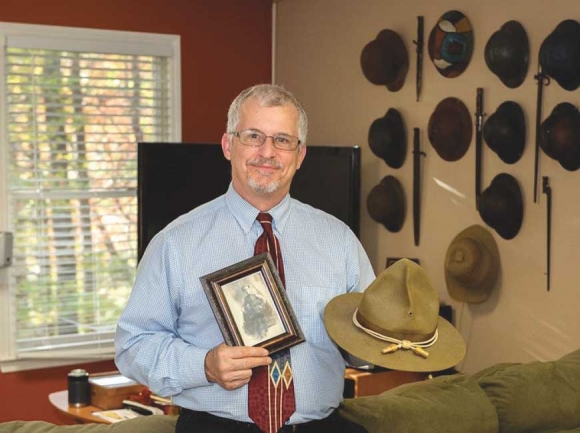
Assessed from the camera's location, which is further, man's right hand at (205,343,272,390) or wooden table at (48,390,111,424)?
wooden table at (48,390,111,424)

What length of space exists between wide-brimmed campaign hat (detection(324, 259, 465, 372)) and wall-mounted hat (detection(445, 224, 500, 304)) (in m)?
1.90

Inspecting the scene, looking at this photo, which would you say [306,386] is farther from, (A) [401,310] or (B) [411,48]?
(B) [411,48]

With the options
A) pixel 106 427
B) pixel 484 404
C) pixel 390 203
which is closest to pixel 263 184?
pixel 106 427

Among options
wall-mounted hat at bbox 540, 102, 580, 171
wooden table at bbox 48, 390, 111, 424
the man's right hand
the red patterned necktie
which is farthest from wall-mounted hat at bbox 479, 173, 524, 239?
the man's right hand

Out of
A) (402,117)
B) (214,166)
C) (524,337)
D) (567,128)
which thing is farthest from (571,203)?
(214,166)

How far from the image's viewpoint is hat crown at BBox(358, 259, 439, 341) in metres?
2.00

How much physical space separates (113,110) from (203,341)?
3010 mm

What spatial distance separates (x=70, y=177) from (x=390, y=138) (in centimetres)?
160

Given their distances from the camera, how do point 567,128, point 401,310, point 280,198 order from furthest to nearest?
point 567,128
point 280,198
point 401,310

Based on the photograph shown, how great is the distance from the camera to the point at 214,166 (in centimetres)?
444

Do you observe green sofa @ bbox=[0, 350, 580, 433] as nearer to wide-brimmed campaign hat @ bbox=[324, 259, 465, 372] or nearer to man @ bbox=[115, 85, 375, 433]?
man @ bbox=[115, 85, 375, 433]

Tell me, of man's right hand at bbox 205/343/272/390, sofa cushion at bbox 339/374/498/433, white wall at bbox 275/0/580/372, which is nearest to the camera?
man's right hand at bbox 205/343/272/390

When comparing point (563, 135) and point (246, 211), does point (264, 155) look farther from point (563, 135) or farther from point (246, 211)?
point (563, 135)

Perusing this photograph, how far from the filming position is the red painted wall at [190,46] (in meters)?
4.67
